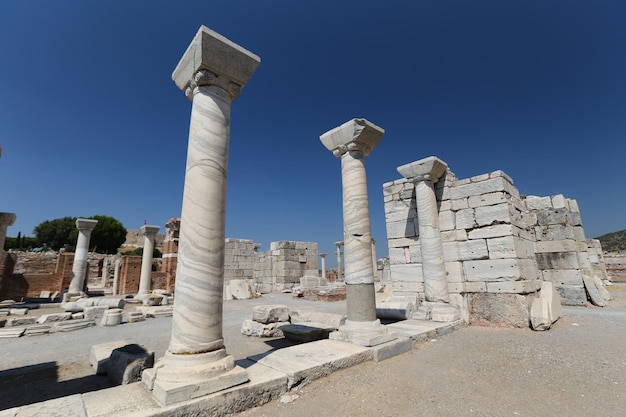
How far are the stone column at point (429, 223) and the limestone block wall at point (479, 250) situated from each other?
38 cm

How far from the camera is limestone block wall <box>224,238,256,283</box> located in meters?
18.0

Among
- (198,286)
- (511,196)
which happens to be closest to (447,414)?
(198,286)

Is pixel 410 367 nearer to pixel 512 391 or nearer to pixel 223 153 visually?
pixel 512 391

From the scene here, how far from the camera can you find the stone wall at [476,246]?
6.67 meters

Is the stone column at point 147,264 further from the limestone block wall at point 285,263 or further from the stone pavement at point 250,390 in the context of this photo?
the stone pavement at point 250,390

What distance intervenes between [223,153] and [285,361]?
2762 millimetres

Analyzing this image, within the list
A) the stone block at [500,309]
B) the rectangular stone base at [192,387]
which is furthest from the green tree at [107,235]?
the stone block at [500,309]

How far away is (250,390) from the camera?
290 cm

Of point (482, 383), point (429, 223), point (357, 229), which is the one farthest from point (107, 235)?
point (482, 383)

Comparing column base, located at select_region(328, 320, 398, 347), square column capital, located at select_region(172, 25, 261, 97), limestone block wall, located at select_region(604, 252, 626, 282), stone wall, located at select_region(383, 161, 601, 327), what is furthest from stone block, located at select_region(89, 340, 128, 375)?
limestone block wall, located at select_region(604, 252, 626, 282)

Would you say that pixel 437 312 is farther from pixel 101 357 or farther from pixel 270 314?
pixel 101 357

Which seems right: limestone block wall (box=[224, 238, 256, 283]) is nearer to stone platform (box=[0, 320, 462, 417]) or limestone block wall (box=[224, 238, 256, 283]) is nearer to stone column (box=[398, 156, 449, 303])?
stone column (box=[398, 156, 449, 303])

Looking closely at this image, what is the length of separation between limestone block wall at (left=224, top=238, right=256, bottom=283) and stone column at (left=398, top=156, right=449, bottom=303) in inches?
516

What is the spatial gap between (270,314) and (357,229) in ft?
10.5
